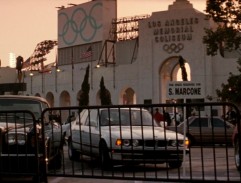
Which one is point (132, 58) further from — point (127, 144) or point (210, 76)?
point (127, 144)

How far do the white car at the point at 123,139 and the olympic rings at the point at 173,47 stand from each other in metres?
50.6

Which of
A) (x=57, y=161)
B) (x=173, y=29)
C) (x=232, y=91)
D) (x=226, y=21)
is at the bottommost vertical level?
(x=57, y=161)

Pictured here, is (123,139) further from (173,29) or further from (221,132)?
(173,29)

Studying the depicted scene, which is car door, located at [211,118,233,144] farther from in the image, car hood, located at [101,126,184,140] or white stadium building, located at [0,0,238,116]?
white stadium building, located at [0,0,238,116]

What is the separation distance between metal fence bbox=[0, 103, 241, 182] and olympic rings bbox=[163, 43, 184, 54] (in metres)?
50.2

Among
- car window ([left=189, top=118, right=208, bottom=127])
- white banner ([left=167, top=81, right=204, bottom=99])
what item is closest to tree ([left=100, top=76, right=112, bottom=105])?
white banner ([left=167, top=81, right=204, bottom=99])

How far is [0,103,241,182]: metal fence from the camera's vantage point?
7227 mm

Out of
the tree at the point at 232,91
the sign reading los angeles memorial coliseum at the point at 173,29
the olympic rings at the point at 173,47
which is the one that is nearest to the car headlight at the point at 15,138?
the tree at the point at 232,91

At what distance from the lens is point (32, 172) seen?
318 inches

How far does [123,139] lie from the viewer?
8047mm

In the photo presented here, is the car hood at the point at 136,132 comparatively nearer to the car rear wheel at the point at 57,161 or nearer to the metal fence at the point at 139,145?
the metal fence at the point at 139,145

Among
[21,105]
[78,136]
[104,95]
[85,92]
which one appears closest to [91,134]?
[78,136]

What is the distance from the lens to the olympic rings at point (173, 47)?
2348 inches

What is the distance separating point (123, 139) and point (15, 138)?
1.87 metres
